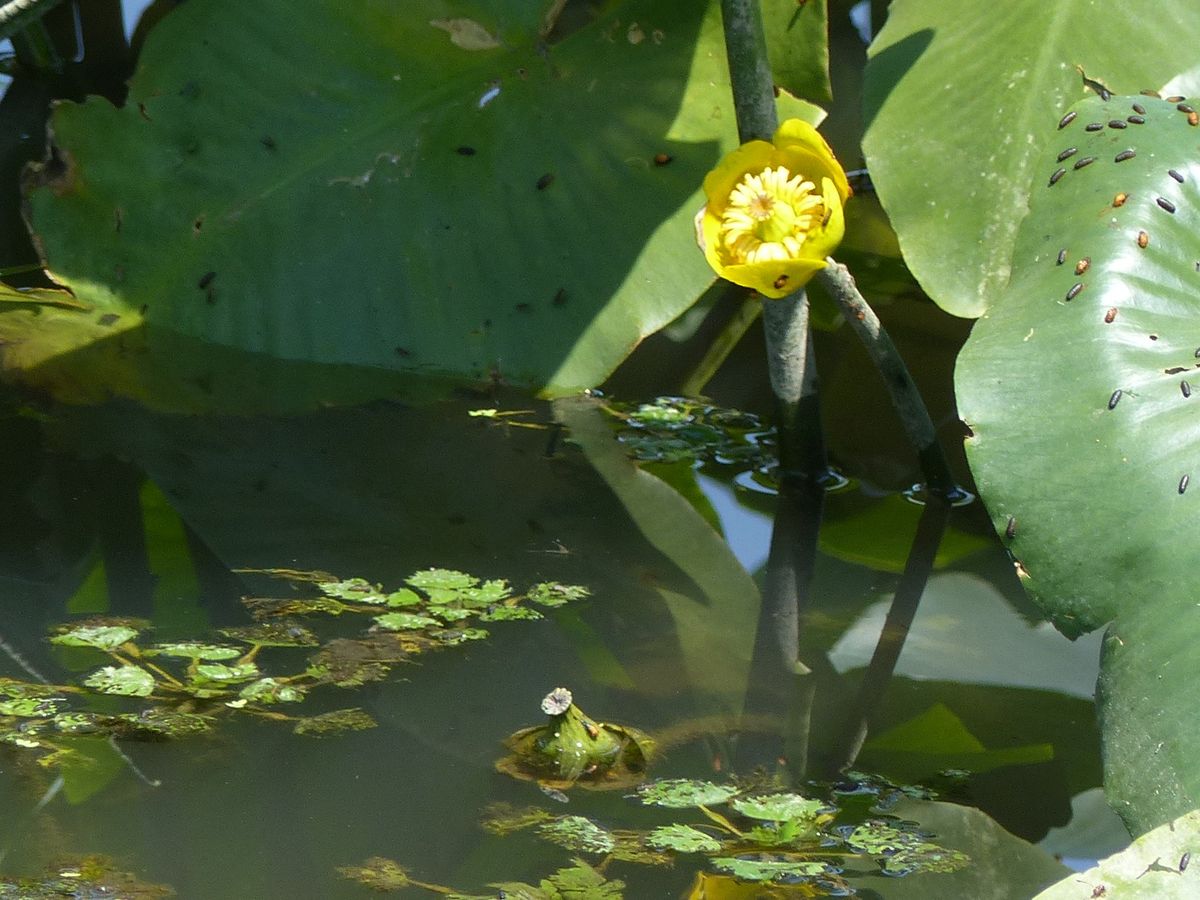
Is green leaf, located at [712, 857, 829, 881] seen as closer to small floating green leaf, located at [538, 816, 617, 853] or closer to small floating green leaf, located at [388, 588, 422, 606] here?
small floating green leaf, located at [538, 816, 617, 853]

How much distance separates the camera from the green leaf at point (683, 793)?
101 cm

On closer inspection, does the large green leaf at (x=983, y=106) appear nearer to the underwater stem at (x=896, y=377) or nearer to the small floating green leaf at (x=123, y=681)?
the underwater stem at (x=896, y=377)

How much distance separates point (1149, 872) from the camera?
0.80 meters

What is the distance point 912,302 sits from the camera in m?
2.16

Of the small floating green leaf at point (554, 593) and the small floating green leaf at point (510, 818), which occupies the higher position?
the small floating green leaf at point (554, 593)

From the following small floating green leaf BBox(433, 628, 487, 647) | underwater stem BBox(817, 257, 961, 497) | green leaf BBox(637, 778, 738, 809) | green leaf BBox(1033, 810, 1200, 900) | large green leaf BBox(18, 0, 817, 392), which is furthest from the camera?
large green leaf BBox(18, 0, 817, 392)

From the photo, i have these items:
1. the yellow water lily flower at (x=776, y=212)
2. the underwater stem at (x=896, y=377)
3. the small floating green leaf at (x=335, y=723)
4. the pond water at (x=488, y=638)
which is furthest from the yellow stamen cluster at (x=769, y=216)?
the small floating green leaf at (x=335, y=723)

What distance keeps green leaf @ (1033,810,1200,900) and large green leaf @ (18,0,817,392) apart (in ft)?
3.58

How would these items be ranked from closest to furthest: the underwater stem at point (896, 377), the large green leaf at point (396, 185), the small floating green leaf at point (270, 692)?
the small floating green leaf at point (270, 692) → the underwater stem at point (896, 377) → the large green leaf at point (396, 185)

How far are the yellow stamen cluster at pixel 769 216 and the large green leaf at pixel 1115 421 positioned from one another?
0.21m

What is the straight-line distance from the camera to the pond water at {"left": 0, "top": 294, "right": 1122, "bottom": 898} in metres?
0.96

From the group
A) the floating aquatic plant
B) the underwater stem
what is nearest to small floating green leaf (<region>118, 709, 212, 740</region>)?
the floating aquatic plant

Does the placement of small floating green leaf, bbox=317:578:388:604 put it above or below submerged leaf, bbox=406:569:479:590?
above

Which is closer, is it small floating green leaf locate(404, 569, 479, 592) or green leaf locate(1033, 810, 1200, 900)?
green leaf locate(1033, 810, 1200, 900)
